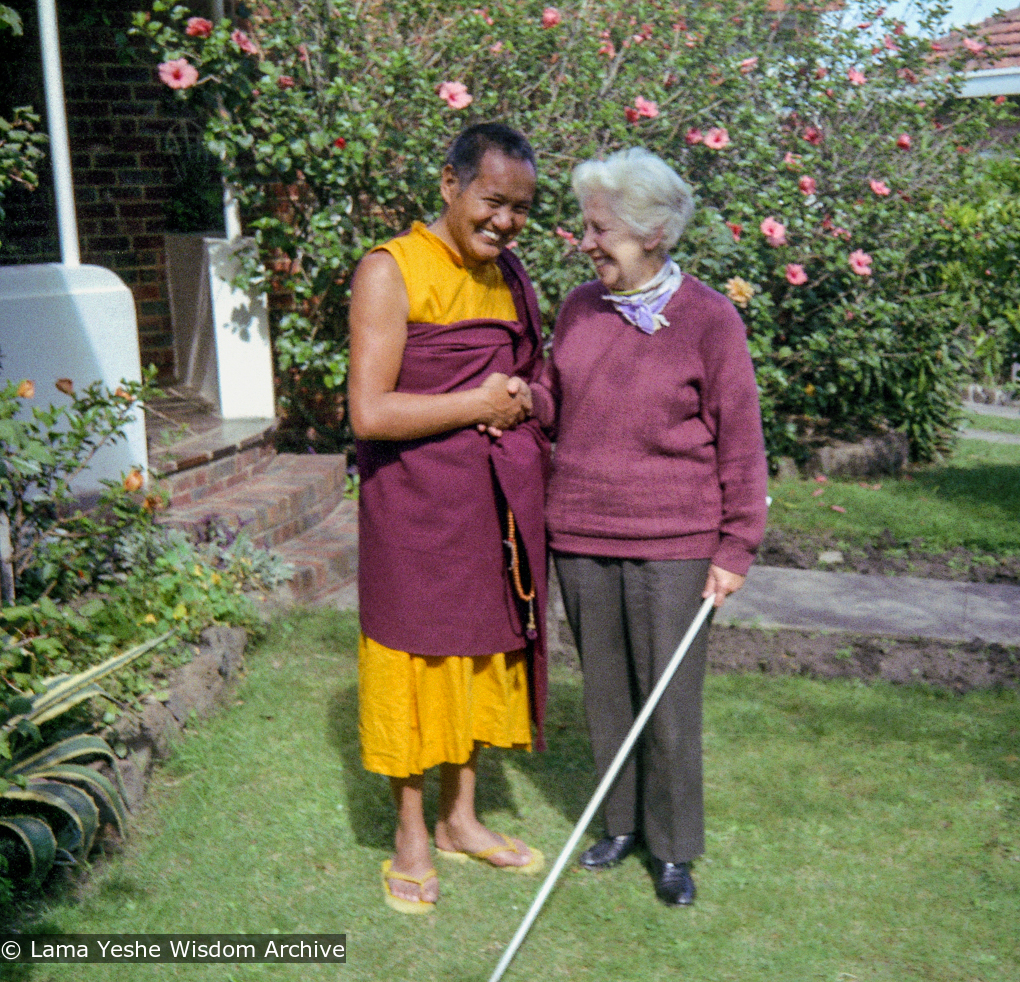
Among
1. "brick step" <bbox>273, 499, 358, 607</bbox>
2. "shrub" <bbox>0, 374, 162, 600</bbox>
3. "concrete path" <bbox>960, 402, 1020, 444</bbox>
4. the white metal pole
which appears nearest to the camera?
"shrub" <bbox>0, 374, 162, 600</bbox>

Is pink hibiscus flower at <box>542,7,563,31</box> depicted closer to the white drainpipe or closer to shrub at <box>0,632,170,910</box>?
the white drainpipe

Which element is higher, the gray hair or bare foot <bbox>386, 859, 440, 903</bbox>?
the gray hair

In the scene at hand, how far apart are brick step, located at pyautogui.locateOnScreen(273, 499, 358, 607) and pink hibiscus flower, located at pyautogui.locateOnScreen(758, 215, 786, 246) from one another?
2.79m

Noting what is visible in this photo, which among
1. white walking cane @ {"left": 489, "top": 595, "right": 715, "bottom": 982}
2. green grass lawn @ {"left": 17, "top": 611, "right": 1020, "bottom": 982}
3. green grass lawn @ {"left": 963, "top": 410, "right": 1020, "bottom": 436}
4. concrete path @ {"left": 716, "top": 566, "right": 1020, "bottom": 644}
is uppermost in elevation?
white walking cane @ {"left": 489, "top": 595, "right": 715, "bottom": 982}

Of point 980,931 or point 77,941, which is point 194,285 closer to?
point 77,941

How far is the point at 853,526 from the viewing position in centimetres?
661

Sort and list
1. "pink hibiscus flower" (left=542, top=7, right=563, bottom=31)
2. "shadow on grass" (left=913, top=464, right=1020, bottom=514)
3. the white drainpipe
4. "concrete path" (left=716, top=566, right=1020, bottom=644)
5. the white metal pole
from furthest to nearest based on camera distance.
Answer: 1. "shadow on grass" (left=913, top=464, right=1020, bottom=514)
2. "pink hibiscus flower" (left=542, top=7, right=563, bottom=31)
3. the white drainpipe
4. "concrete path" (left=716, top=566, right=1020, bottom=644)
5. the white metal pole

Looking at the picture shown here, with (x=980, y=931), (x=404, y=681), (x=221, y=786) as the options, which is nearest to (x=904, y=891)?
(x=980, y=931)

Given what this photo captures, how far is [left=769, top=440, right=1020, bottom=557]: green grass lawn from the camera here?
641 centimetres

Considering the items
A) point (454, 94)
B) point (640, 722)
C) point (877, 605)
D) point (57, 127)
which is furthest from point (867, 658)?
point (57, 127)

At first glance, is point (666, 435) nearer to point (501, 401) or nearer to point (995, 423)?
point (501, 401)

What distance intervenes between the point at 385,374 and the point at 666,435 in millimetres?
700

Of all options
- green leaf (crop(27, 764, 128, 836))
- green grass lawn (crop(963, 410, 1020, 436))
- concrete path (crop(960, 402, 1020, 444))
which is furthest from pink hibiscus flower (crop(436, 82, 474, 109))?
green grass lawn (crop(963, 410, 1020, 436))

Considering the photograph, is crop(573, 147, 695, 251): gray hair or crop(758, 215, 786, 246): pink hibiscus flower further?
crop(758, 215, 786, 246): pink hibiscus flower
